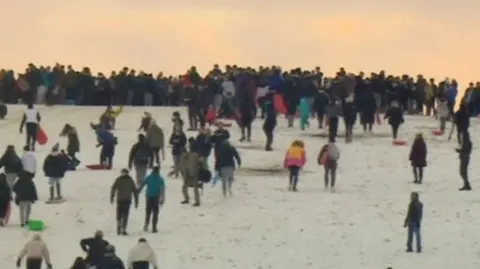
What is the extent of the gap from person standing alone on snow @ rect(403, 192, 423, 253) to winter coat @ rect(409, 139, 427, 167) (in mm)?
9385

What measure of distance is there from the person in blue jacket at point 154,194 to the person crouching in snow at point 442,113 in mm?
21697

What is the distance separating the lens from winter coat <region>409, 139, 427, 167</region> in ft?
175

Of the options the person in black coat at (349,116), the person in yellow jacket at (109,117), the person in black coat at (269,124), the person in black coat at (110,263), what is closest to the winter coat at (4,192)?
the person in black coat at (110,263)

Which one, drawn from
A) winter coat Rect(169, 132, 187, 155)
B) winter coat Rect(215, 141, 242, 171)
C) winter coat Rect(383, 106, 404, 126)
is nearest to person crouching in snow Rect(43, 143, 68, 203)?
winter coat Rect(215, 141, 242, 171)

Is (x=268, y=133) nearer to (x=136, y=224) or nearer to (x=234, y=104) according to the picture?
(x=234, y=104)

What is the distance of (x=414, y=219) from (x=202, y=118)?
64.9 feet

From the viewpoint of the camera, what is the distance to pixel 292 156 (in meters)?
51.4

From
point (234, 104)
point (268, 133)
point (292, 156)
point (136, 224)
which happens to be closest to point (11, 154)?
point (136, 224)

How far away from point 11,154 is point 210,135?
618 centimetres

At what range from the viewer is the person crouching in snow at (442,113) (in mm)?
65562

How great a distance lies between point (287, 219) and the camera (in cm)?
4850

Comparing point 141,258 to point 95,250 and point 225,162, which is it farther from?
point 225,162

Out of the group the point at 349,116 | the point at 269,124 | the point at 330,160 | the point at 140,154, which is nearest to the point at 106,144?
the point at 140,154

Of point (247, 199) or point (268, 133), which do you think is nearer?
point (247, 199)
